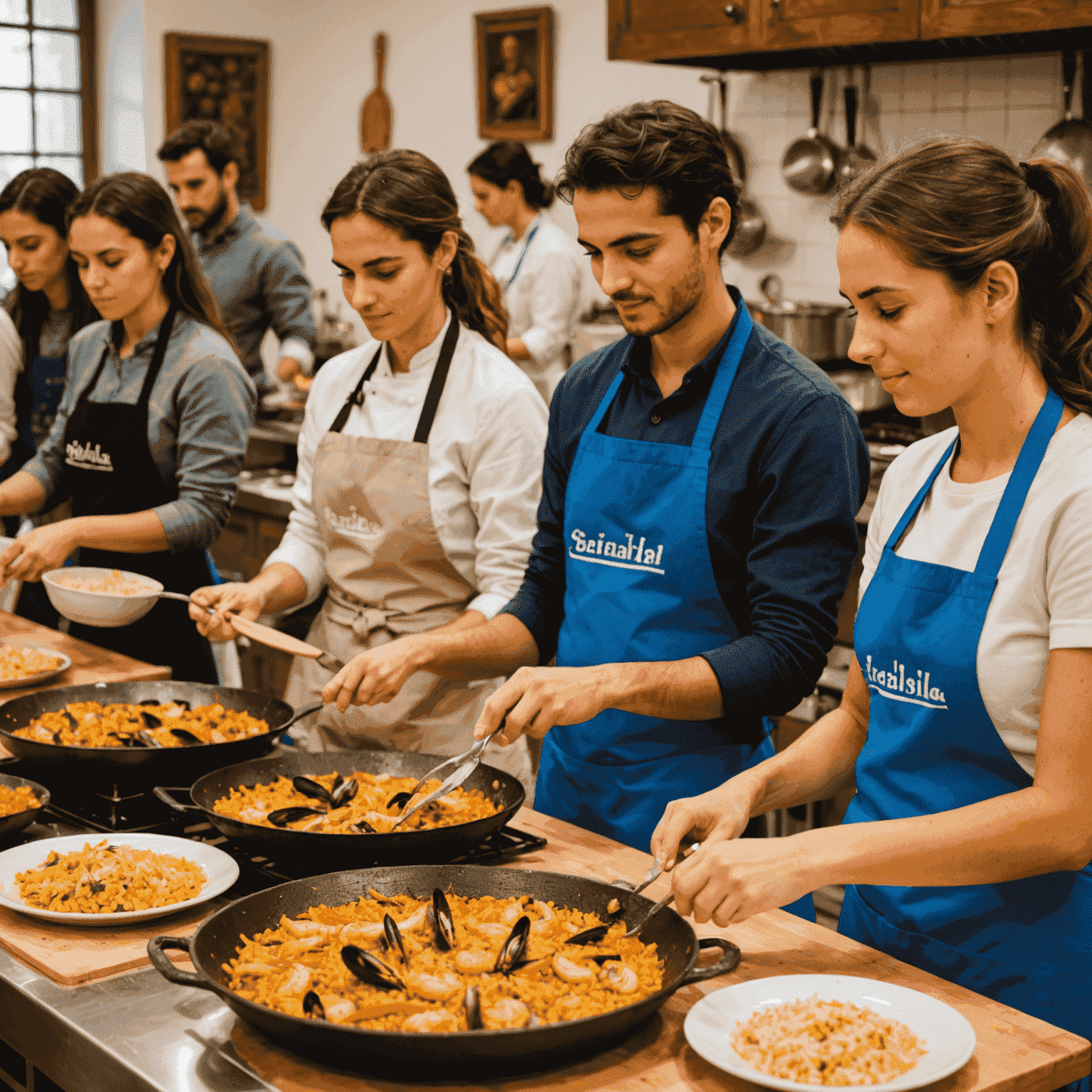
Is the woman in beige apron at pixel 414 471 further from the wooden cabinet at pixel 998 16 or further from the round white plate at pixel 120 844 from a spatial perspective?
the wooden cabinet at pixel 998 16

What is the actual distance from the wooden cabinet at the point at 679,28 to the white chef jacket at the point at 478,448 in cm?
238

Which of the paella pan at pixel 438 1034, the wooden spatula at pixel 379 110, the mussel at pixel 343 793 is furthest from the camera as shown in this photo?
the wooden spatula at pixel 379 110

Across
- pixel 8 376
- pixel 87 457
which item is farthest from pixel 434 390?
pixel 8 376

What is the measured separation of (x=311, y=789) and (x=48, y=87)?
6663mm

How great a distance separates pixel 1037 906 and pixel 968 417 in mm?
563

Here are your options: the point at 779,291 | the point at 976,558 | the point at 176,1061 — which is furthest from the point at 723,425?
the point at 779,291

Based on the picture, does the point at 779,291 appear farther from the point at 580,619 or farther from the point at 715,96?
the point at 580,619

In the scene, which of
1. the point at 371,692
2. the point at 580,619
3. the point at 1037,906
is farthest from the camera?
A: the point at 580,619

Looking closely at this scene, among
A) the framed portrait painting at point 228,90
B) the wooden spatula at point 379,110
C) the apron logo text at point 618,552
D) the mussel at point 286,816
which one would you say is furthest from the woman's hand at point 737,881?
the framed portrait painting at point 228,90

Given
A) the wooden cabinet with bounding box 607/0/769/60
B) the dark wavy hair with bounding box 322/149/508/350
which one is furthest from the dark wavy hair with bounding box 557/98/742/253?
the wooden cabinet with bounding box 607/0/769/60

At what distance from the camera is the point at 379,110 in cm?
713

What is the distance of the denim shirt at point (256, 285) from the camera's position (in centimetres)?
537

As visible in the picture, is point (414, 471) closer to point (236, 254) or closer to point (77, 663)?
point (77, 663)

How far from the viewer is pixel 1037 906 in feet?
4.93
